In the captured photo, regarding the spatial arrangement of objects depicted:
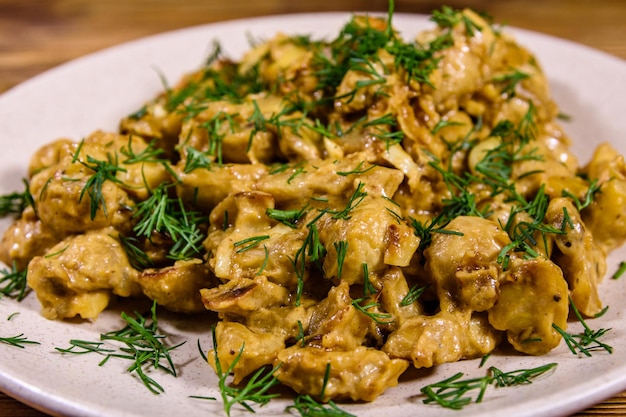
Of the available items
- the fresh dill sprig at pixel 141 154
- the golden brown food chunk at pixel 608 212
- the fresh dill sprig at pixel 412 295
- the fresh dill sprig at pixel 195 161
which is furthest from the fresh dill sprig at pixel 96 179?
the golden brown food chunk at pixel 608 212

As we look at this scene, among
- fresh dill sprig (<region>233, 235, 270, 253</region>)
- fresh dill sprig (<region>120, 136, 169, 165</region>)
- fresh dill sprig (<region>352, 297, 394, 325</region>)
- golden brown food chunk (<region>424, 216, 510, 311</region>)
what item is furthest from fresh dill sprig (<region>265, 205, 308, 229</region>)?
fresh dill sprig (<region>120, 136, 169, 165</region>)

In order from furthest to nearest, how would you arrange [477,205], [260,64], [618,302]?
1. [260,64]
2. [477,205]
3. [618,302]

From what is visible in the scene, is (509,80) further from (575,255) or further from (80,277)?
(80,277)

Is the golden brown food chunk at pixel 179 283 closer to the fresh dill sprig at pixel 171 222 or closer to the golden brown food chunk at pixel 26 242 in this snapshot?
the fresh dill sprig at pixel 171 222

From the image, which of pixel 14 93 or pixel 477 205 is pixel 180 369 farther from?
pixel 14 93

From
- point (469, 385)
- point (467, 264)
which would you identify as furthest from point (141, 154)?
point (469, 385)

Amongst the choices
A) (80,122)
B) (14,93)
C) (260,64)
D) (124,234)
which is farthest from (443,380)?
(14,93)
